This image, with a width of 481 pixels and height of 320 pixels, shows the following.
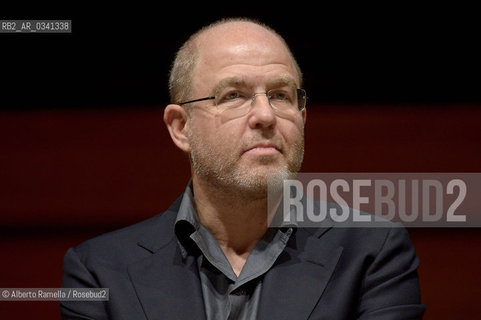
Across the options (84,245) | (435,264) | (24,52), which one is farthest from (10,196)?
(435,264)

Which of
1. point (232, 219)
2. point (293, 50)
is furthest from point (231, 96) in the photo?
point (293, 50)

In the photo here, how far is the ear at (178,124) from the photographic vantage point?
165 cm

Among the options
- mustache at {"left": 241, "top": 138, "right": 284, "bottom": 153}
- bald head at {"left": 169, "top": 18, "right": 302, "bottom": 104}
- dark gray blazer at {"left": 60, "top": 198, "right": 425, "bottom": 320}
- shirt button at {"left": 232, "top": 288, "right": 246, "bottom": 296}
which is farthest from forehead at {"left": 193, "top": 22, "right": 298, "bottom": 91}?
shirt button at {"left": 232, "top": 288, "right": 246, "bottom": 296}

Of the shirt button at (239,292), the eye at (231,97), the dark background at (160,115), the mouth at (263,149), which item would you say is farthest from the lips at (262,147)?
the dark background at (160,115)

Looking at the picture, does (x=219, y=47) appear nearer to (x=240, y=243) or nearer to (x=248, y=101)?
(x=248, y=101)

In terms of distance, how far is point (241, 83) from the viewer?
149 cm

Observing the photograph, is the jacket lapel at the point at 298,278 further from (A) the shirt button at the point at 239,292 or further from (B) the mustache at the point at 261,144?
(B) the mustache at the point at 261,144

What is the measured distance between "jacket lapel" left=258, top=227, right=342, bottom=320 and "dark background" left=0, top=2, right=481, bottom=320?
0.64 metres

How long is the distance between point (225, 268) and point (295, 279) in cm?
18

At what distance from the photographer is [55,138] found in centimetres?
217

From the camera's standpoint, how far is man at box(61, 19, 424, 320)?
4.57ft

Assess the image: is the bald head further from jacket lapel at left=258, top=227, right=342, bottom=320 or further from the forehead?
jacket lapel at left=258, top=227, right=342, bottom=320

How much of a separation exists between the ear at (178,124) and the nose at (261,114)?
26cm

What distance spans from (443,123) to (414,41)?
0.31m
